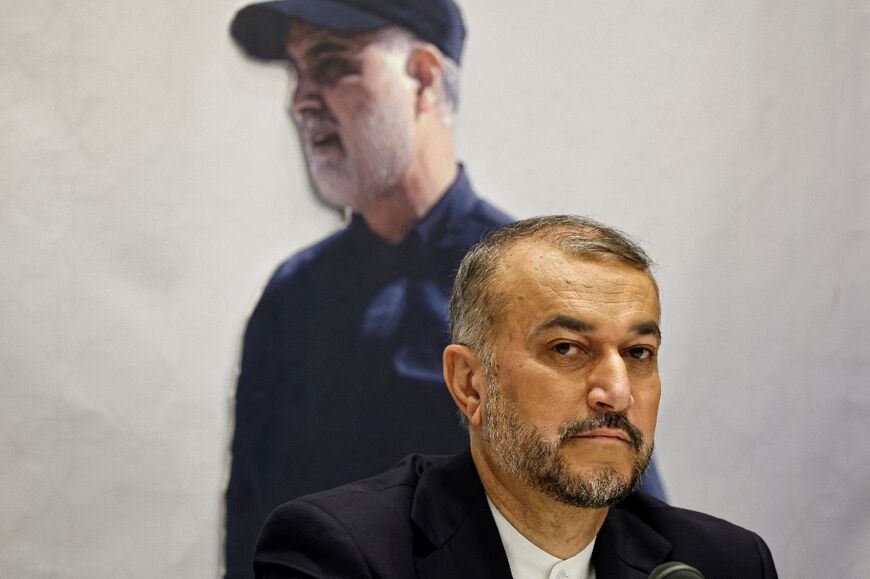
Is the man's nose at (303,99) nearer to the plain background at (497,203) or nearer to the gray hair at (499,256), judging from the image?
the plain background at (497,203)

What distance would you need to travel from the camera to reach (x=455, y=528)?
195 cm

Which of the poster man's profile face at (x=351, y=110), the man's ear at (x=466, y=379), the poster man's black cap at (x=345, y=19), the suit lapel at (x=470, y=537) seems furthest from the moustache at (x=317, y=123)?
the suit lapel at (x=470, y=537)

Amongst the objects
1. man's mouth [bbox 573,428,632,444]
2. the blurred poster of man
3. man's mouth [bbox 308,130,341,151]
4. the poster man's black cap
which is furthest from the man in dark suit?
the poster man's black cap

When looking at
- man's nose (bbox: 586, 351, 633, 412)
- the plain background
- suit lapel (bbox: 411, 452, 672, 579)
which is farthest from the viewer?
the plain background

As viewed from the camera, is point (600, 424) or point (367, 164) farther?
point (367, 164)

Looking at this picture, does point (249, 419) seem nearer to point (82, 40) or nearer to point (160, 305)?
point (160, 305)

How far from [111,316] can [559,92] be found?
4.54 feet

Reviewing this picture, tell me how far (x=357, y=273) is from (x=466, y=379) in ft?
2.81

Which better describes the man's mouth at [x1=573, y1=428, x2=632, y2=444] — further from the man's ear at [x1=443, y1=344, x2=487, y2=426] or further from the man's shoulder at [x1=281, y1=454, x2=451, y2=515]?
the man's shoulder at [x1=281, y1=454, x2=451, y2=515]

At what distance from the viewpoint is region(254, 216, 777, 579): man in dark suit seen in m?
1.82

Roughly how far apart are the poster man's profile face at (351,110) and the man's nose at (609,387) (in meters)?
1.17

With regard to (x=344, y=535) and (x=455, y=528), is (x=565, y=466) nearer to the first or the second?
(x=455, y=528)

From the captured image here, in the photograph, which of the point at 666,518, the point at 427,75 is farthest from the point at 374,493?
the point at 427,75

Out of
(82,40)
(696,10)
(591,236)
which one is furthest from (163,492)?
(696,10)
